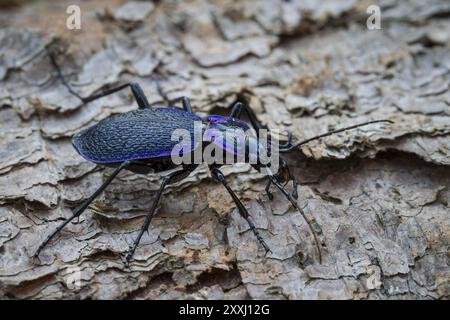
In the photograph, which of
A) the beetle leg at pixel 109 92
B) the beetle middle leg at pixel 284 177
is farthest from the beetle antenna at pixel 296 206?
the beetle leg at pixel 109 92

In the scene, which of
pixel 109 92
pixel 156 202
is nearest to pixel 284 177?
pixel 156 202

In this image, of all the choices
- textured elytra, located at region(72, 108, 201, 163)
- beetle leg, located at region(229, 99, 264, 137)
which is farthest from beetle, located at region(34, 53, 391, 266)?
beetle leg, located at region(229, 99, 264, 137)

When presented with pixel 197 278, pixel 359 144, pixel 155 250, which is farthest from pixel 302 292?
pixel 359 144

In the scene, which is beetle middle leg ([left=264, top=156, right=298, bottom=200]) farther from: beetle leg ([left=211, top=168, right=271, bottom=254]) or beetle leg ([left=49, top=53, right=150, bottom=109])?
beetle leg ([left=49, top=53, right=150, bottom=109])

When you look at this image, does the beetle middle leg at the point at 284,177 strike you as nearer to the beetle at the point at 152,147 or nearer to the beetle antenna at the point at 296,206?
the beetle at the point at 152,147
